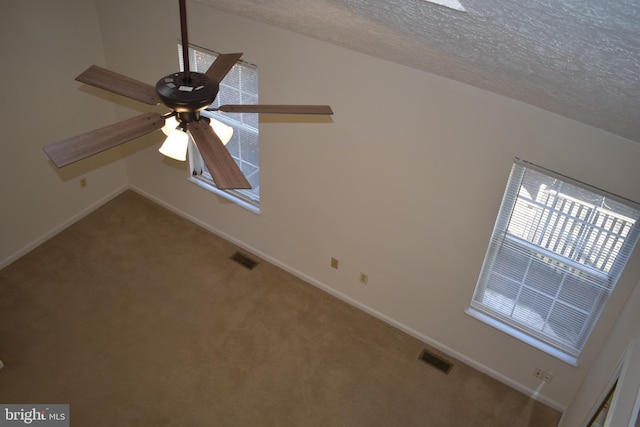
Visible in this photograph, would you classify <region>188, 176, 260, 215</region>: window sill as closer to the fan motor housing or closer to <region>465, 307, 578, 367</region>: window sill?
<region>465, 307, 578, 367</region>: window sill

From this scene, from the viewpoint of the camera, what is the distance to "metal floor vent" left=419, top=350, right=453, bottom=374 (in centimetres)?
467

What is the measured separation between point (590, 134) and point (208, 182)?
367 centimetres

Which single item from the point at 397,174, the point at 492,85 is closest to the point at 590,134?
the point at 492,85

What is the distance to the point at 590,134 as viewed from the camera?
10.6 ft

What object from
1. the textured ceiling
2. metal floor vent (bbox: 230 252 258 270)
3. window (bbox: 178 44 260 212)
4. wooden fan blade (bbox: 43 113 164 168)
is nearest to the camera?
the textured ceiling

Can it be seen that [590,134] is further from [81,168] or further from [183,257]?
[81,168]

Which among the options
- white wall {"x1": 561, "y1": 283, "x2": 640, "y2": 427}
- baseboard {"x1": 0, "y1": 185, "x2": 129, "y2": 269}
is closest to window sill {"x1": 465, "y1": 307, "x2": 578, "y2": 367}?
white wall {"x1": 561, "y1": 283, "x2": 640, "y2": 427}

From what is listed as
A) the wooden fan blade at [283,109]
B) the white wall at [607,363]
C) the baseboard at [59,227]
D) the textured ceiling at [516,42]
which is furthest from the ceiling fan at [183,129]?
the baseboard at [59,227]

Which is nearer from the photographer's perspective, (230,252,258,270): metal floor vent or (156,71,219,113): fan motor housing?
(156,71,219,113): fan motor housing

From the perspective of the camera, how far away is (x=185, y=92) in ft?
7.08

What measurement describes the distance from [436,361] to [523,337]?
810 mm

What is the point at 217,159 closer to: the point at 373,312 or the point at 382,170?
the point at 382,170

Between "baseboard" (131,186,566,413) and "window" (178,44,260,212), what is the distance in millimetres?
508

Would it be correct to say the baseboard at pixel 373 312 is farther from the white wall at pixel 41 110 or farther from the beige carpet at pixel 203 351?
the white wall at pixel 41 110
